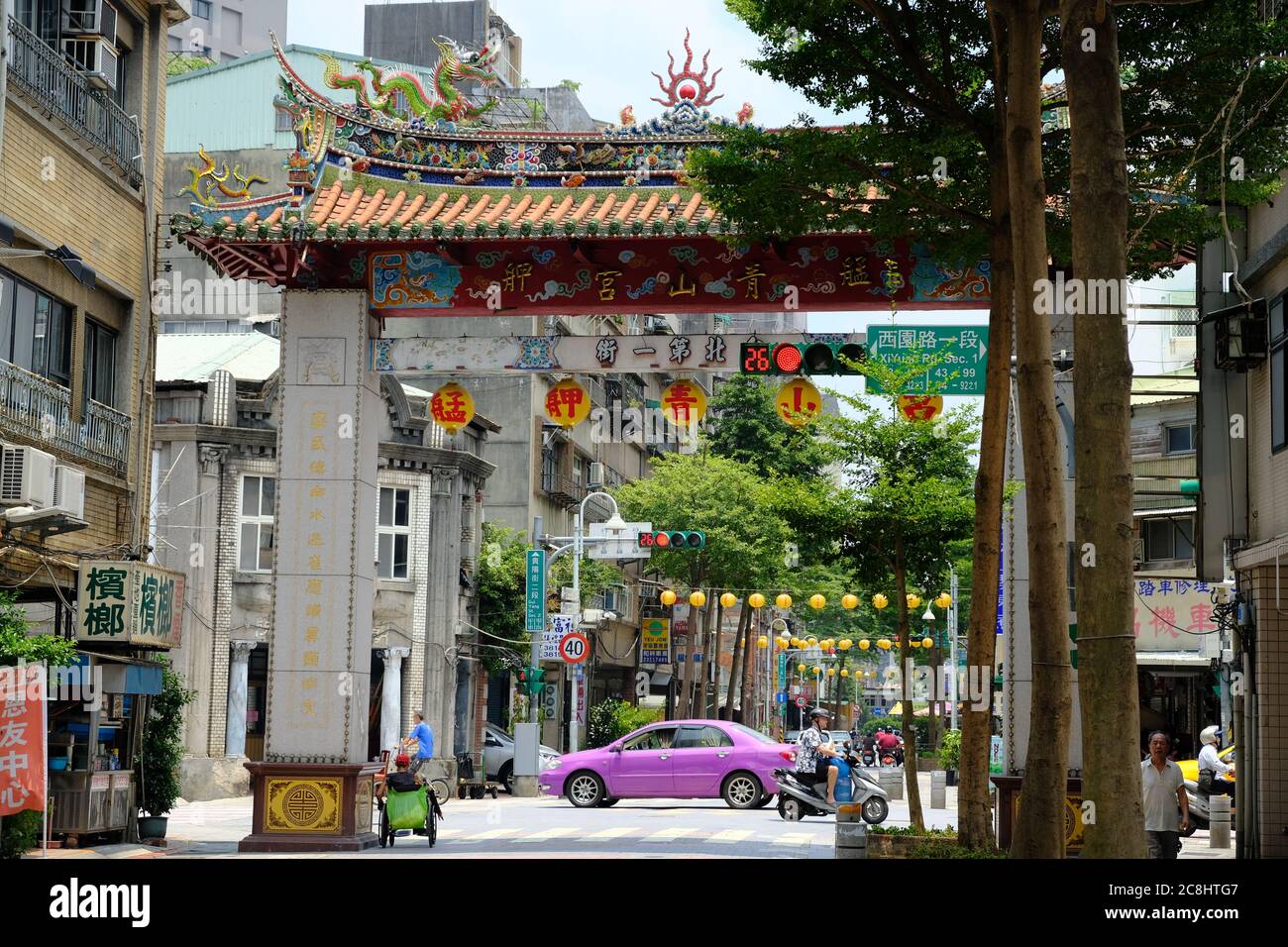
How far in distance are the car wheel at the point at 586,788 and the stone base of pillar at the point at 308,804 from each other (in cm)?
1069

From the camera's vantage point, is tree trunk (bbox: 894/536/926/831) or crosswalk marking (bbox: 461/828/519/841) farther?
crosswalk marking (bbox: 461/828/519/841)

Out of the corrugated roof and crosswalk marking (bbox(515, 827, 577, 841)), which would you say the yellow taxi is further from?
the corrugated roof

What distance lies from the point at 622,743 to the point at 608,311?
11.6m

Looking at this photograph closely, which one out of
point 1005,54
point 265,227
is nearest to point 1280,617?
point 1005,54

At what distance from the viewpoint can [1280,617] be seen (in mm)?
16219

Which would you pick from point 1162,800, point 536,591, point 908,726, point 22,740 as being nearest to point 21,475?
point 22,740

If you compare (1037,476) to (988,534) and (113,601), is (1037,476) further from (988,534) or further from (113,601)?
(113,601)

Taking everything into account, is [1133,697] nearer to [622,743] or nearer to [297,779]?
[297,779]

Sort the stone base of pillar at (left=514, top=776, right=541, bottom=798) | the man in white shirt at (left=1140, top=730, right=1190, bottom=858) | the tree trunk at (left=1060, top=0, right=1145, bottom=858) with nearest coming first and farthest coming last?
the tree trunk at (left=1060, top=0, right=1145, bottom=858) → the man in white shirt at (left=1140, top=730, right=1190, bottom=858) → the stone base of pillar at (left=514, top=776, right=541, bottom=798)

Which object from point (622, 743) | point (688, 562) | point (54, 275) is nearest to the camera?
point (54, 275)

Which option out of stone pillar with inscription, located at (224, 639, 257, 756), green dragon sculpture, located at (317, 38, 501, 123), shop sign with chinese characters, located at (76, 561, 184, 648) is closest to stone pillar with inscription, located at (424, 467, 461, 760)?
stone pillar with inscription, located at (224, 639, 257, 756)

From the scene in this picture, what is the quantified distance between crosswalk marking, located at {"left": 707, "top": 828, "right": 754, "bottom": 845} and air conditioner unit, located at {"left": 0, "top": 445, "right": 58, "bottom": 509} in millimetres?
8525

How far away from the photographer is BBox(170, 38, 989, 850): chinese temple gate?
17344 mm

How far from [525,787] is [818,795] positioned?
11.3 m
